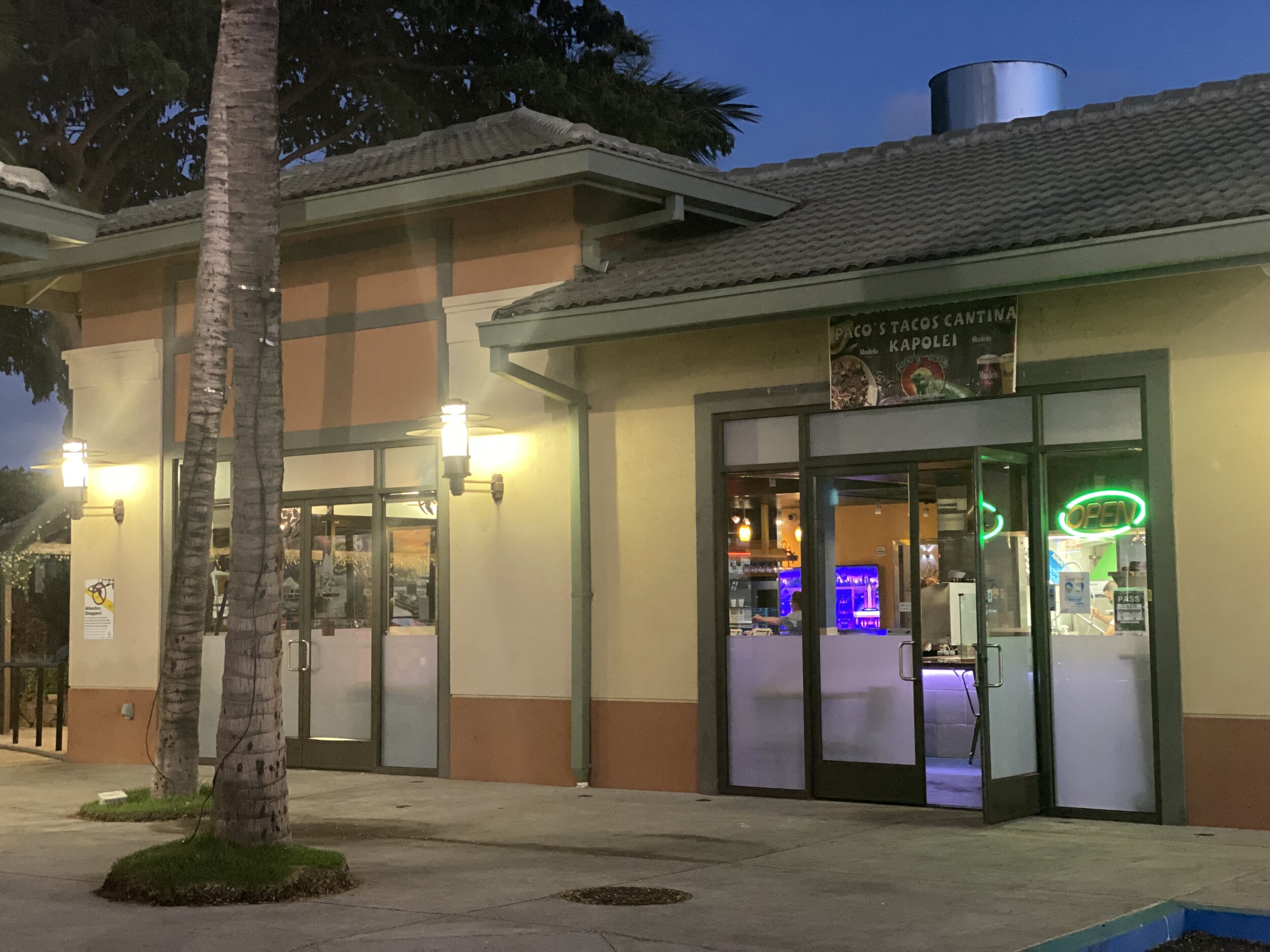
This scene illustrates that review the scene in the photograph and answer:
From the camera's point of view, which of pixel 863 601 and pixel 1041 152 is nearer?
pixel 863 601

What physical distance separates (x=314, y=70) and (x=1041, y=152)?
1524cm

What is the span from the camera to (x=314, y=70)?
81.1 ft

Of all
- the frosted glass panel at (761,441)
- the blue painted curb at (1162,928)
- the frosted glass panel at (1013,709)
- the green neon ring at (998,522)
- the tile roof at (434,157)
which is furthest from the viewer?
the tile roof at (434,157)

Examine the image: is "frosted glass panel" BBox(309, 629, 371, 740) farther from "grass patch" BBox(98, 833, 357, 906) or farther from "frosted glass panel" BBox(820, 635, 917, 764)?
"grass patch" BBox(98, 833, 357, 906)

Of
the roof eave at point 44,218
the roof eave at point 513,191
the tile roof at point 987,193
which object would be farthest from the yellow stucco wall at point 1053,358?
the roof eave at point 44,218

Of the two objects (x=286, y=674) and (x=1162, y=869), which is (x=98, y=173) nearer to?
(x=286, y=674)

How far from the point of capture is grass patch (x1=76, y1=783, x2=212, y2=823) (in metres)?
11.0

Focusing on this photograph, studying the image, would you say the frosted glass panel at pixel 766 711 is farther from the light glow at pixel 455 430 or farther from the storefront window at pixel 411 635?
the storefront window at pixel 411 635

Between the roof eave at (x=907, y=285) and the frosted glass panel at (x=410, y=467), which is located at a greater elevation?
the roof eave at (x=907, y=285)

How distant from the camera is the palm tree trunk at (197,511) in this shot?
36.0 ft

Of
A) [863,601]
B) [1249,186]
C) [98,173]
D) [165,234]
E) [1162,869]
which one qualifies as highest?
[98,173]

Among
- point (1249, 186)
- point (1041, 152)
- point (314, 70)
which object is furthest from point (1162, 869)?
point (314, 70)

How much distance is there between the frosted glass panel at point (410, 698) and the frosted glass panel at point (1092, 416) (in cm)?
583

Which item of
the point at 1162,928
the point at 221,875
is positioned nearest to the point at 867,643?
the point at 1162,928
